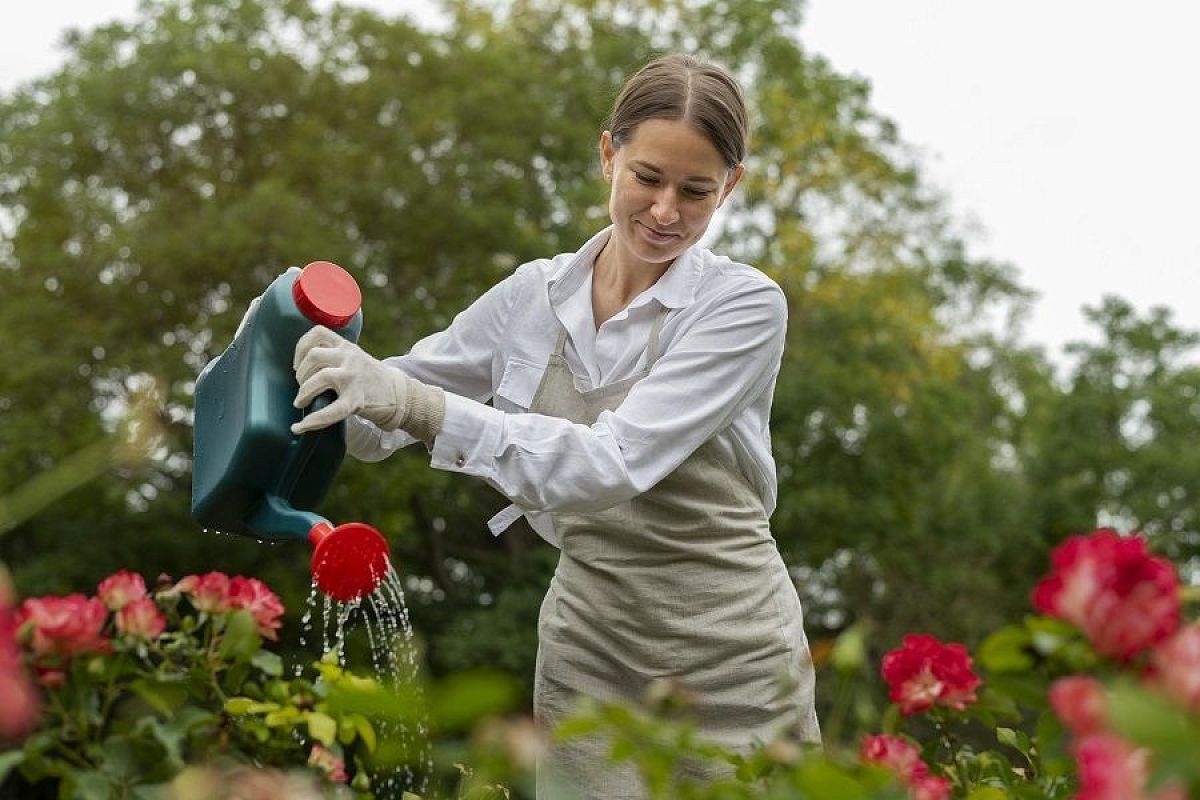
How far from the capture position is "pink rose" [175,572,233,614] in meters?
2.28

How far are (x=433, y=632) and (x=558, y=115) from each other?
4575mm

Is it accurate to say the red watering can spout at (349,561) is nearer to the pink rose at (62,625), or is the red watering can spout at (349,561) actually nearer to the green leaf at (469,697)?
the pink rose at (62,625)

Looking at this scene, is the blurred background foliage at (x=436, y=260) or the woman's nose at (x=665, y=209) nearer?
the woman's nose at (x=665, y=209)

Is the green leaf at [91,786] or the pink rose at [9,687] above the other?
the pink rose at [9,687]

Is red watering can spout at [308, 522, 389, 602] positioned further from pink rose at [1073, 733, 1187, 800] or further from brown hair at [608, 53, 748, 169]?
pink rose at [1073, 733, 1187, 800]

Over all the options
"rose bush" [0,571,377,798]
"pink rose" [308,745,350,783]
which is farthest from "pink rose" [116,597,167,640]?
"pink rose" [308,745,350,783]

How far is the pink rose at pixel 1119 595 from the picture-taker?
97cm

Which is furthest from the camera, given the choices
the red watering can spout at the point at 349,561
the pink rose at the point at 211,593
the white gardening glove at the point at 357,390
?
the pink rose at the point at 211,593

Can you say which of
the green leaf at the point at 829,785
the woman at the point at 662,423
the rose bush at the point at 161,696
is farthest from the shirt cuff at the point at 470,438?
the green leaf at the point at 829,785

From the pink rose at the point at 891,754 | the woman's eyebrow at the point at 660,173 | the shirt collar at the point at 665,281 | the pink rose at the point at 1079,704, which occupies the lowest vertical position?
the pink rose at the point at 891,754

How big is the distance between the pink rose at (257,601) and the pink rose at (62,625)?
33 centimetres

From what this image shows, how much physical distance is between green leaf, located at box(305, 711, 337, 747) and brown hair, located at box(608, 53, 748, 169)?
882 millimetres

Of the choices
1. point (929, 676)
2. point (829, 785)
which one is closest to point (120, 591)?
point (929, 676)

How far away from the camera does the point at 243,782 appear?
1123 millimetres
